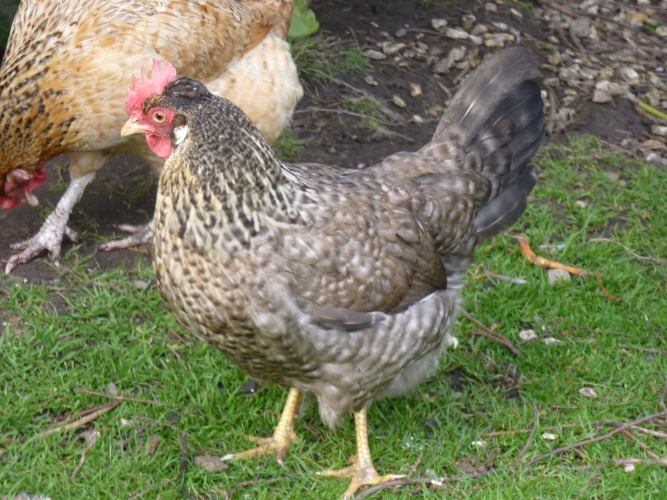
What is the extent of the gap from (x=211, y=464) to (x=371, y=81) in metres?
3.48

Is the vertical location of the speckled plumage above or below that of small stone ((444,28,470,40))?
above

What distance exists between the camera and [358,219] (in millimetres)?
3307

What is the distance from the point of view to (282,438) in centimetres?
376

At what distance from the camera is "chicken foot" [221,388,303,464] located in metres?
3.70

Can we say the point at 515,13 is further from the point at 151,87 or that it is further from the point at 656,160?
the point at 151,87

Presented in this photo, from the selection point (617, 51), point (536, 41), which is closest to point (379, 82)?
point (536, 41)

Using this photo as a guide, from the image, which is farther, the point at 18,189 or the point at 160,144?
the point at 18,189

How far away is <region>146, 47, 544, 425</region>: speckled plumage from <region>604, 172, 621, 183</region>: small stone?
1.91 m

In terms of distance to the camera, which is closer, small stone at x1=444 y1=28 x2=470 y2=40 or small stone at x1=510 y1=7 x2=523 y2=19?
small stone at x1=444 y1=28 x2=470 y2=40

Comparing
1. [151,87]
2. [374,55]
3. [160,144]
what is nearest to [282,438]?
[160,144]

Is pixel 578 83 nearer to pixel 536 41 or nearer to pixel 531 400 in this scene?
pixel 536 41

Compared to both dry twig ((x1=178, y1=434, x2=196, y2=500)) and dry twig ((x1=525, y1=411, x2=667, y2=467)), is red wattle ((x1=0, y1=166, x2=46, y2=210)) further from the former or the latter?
dry twig ((x1=525, y1=411, x2=667, y2=467))

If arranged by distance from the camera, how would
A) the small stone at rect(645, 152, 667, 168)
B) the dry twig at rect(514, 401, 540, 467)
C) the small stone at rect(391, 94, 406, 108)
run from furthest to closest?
the small stone at rect(391, 94, 406, 108), the small stone at rect(645, 152, 667, 168), the dry twig at rect(514, 401, 540, 467)

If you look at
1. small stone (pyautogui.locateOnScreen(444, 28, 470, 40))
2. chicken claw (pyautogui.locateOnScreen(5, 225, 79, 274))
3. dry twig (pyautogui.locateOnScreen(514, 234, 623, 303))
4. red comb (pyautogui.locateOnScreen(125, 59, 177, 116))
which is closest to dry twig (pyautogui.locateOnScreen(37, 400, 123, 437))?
chicken claw (pyautogui.locateOnScreen(5, 225, 79, 274))
